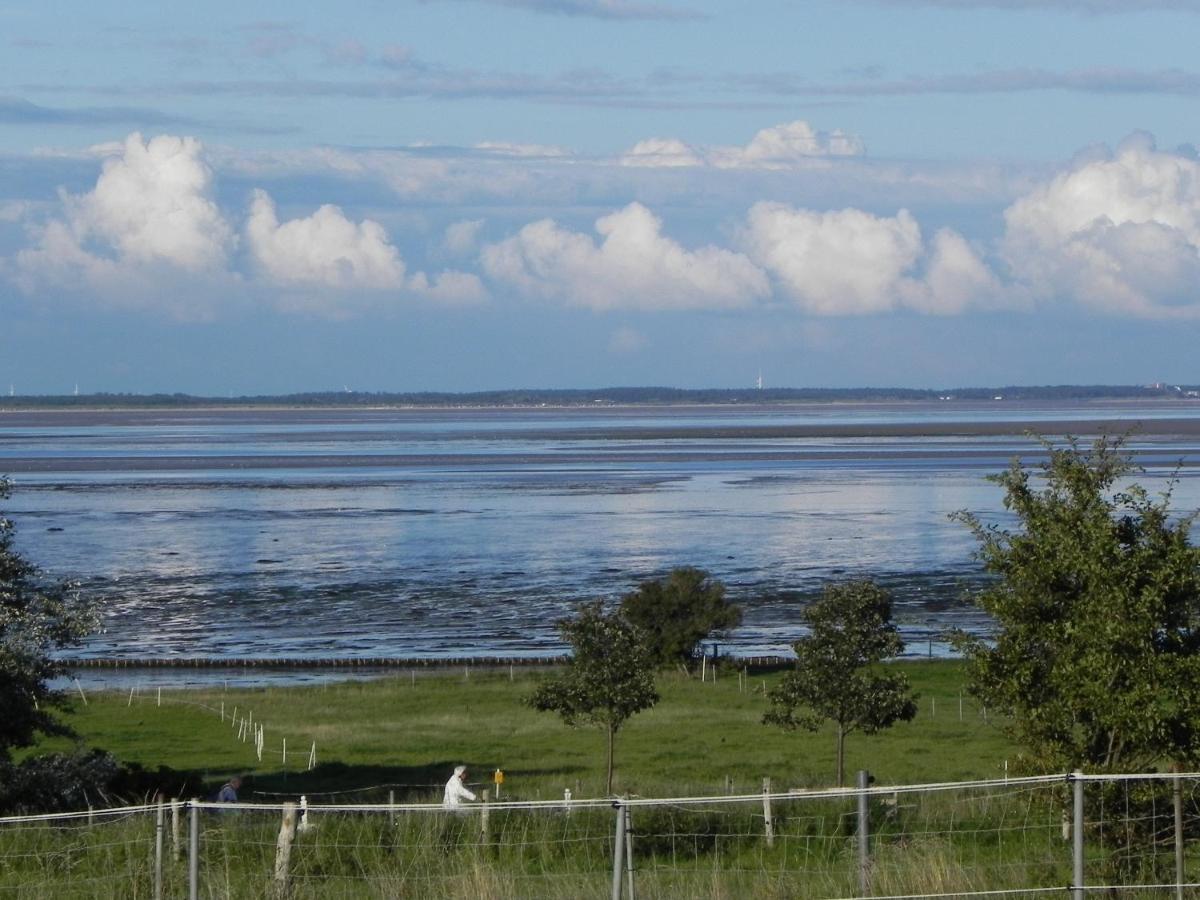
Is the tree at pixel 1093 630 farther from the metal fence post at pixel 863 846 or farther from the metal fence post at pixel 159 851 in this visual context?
A: the metal fence post at pixel 159 851

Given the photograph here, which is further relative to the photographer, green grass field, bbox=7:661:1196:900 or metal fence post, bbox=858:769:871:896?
green grass field, bbox=7:661:1196:900

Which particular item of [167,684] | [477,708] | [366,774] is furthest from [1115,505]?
[167,684]

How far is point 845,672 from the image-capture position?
38.5m

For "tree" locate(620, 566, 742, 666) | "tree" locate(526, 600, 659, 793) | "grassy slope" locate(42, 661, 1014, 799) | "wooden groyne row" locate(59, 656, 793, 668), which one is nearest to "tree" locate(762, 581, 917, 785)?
"grassy slope" locate(42, 661, 1014, 799)

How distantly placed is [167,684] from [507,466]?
107 meters

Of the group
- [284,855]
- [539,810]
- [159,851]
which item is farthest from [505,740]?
[159,851]

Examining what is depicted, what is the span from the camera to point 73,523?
342 feet

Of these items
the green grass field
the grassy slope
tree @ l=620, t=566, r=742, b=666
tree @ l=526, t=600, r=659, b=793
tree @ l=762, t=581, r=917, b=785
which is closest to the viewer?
the green grass field

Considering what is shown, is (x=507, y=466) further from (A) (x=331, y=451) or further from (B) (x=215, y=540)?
(B) (x=215, y=540)

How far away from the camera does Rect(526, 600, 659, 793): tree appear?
38969mm

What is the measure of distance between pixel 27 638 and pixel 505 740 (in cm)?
1925

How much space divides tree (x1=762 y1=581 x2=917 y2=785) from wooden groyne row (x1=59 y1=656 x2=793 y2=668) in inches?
665

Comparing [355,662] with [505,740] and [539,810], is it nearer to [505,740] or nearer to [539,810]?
[505,740]

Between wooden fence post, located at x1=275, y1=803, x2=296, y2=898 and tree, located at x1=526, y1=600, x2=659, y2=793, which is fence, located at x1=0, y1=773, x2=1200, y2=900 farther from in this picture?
tree, located at x1=526, y1=600, x2=659, y2=793
